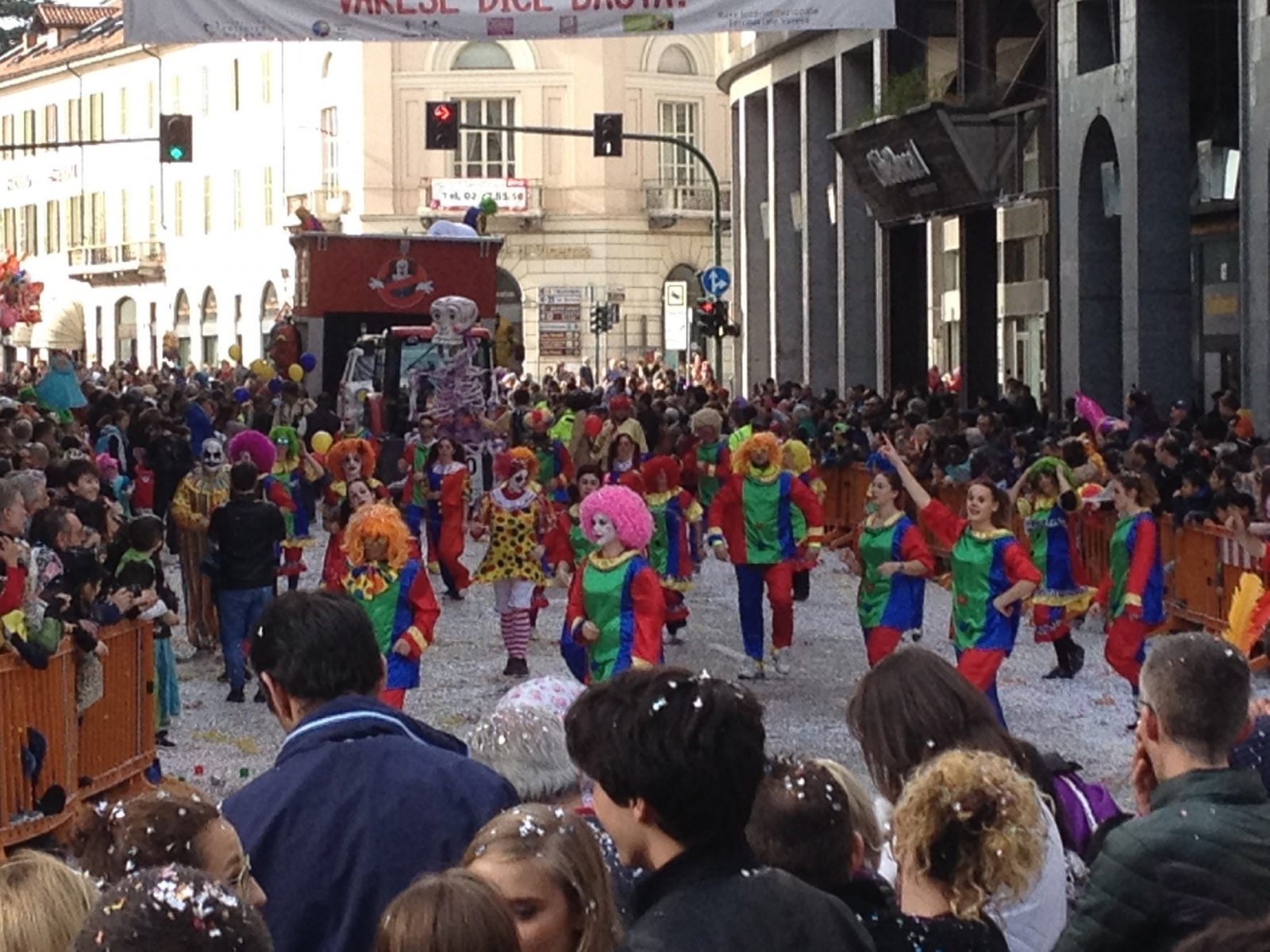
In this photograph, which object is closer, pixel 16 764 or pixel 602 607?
pixel 16 764

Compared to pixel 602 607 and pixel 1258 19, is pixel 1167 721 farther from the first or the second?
pixel 1258 19

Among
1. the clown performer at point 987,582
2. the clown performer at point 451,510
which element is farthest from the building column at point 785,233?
the clown performer at point 987,582

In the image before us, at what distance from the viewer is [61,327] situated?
81625mm

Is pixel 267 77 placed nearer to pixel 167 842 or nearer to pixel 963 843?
pixel 963 843

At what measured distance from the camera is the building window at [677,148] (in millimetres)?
64750

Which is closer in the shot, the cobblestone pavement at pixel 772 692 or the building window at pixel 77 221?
the cobblestone pavement at pixel 772 692

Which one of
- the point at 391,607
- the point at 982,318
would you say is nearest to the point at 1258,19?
the point at 982,318

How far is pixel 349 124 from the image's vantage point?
207 feet

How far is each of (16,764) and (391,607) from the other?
95.9 inches

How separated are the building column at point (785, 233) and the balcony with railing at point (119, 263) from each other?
116ft

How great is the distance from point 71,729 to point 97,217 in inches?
2850

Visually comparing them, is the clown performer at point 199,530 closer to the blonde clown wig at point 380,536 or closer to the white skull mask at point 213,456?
the white skull mask at point 213,456

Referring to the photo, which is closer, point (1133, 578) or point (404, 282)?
point (1133, 578)

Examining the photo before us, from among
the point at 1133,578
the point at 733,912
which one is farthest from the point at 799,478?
the point at 733,912
